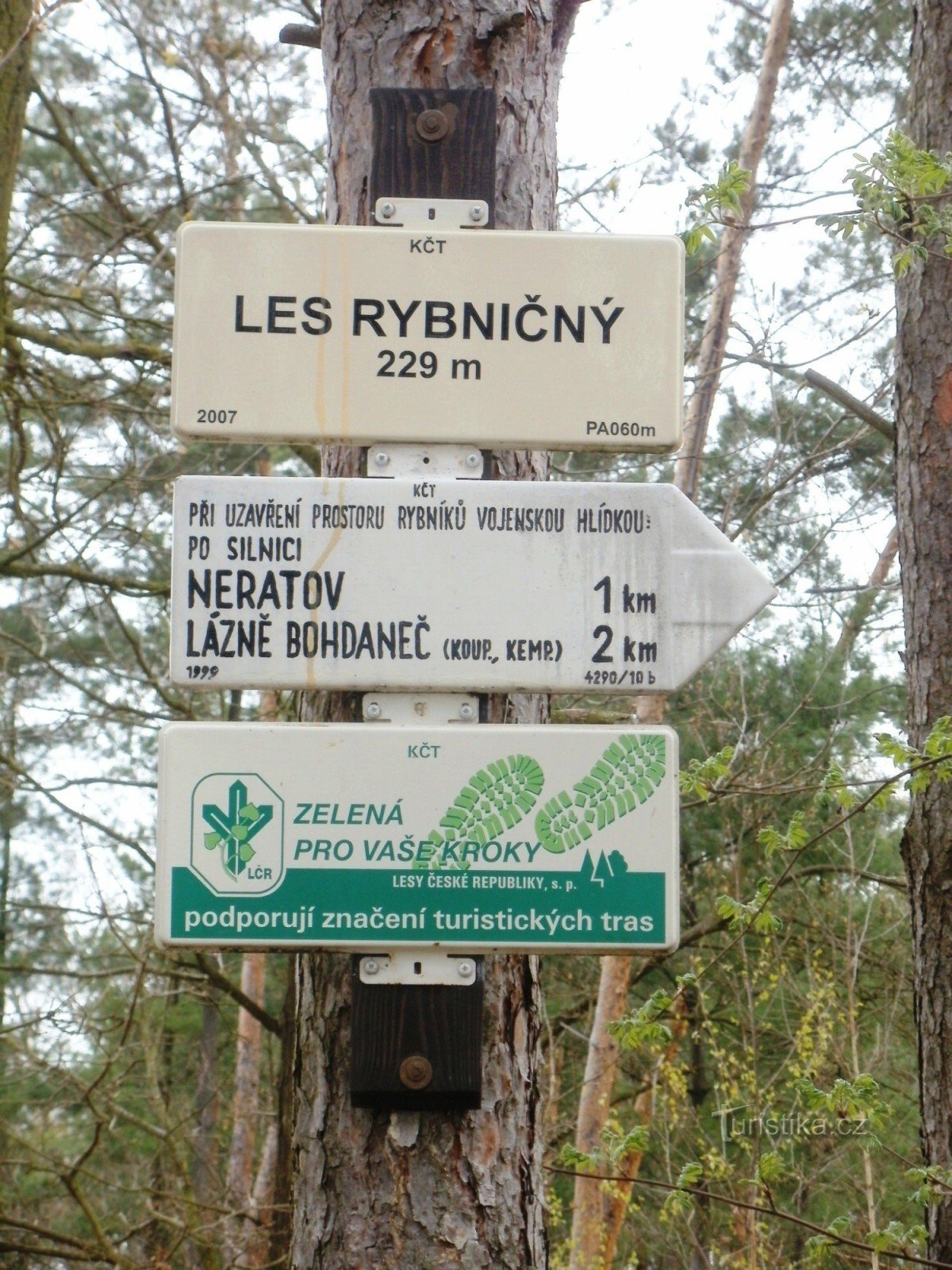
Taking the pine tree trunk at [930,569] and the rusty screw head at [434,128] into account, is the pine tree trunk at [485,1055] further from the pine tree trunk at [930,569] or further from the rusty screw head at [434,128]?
the pine tree trunk at [930,569]

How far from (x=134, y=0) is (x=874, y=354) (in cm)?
510

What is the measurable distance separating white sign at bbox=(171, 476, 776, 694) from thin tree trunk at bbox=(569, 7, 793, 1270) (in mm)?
6679

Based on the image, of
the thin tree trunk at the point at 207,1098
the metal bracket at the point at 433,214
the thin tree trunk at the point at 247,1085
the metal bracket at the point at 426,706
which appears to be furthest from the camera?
the thin tree trunk at the point at 207,1098

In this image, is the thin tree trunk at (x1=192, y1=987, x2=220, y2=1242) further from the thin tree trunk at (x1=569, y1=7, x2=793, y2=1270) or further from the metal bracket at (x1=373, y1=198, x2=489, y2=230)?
the metal bracket at (x1=373, y1=198, x2=489, y2=230)

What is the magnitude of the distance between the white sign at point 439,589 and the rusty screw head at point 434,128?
481mm

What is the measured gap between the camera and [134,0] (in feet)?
27.8

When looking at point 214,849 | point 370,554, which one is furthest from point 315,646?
point 214,849

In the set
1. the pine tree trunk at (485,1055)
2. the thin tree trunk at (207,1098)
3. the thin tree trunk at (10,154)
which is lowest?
the thin tree trunk at (207,1098)

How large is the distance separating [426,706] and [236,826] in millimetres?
257

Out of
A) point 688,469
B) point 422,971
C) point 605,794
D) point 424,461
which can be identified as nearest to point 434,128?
point 424,461

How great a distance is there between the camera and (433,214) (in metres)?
1.75

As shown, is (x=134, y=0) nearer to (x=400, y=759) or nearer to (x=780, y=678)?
(x=780, y=678)

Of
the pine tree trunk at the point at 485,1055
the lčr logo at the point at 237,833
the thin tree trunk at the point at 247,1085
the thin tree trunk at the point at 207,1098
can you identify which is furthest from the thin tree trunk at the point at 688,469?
the lčr logo at the point at 237,833

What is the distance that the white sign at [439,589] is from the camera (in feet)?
5.23
